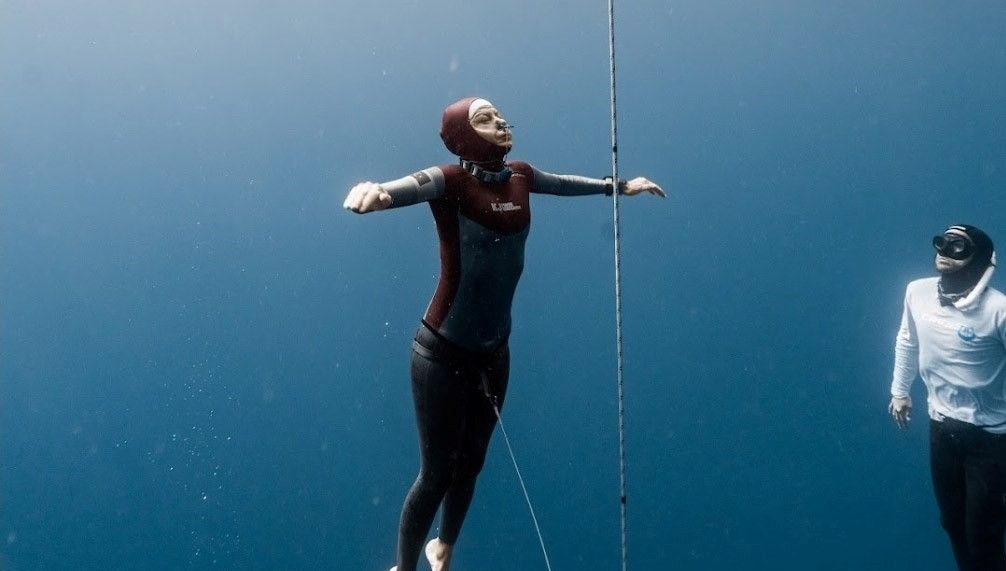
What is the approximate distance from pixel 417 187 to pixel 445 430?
0.65m

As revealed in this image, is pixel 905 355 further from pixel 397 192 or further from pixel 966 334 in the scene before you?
pixel 397 192

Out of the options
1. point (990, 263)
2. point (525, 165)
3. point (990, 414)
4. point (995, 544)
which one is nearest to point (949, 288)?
point (990, 263)

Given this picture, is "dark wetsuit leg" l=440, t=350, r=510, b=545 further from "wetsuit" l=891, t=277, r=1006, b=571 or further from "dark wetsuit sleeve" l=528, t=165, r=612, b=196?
"wetsuit" l=891, t=277, r=1006, b=571

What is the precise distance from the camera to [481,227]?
1.99 meters

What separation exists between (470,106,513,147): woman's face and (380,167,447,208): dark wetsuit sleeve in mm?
144

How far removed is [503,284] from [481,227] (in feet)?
0.54

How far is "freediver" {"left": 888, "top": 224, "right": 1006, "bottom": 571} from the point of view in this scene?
2770mm

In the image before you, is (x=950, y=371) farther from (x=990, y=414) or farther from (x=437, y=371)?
(x=437, y=371)

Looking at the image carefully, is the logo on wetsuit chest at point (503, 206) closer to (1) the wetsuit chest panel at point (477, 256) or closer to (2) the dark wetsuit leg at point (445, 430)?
(1) the wetsuit chest panel at point (477, 256)

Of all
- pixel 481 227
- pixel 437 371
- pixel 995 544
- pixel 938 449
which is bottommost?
pixel 995 544

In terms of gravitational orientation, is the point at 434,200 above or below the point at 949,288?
above

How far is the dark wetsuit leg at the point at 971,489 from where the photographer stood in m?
2.80

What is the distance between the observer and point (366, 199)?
1.69 m

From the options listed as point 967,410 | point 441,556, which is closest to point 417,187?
point 441,556
